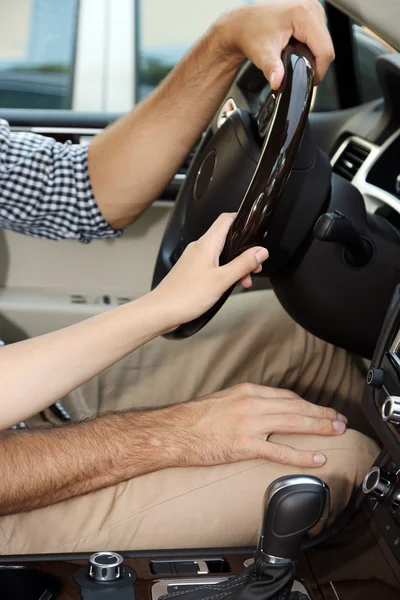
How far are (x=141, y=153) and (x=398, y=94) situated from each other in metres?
0.42

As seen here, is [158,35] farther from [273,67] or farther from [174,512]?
[174,512]

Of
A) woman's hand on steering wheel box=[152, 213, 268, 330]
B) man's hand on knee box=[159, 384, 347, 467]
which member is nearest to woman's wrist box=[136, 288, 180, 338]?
woman's hand on steering wheel box=[152, 213, 268, 330]

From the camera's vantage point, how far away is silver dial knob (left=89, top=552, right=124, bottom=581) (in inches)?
32.5

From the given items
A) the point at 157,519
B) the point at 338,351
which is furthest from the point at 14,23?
the point at 157,519

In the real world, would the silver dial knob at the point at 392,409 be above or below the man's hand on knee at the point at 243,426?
above

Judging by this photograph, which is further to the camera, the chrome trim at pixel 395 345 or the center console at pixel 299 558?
the chrome trim at pixel 395 345

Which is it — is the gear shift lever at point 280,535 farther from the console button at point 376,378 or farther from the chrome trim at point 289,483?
the console button at point 376,378

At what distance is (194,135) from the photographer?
1346 mm

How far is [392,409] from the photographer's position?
80 cm

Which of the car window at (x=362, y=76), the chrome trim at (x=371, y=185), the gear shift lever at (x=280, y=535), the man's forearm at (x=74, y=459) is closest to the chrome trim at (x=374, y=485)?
the gear shift lever at (x=280, y=535)

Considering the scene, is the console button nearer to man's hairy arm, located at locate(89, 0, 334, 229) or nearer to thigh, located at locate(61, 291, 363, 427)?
thigh, located at locate(61, 291, 363, 427)

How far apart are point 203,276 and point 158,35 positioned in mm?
1265

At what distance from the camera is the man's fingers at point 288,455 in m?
0.94

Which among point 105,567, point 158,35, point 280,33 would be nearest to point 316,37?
point 280,33
